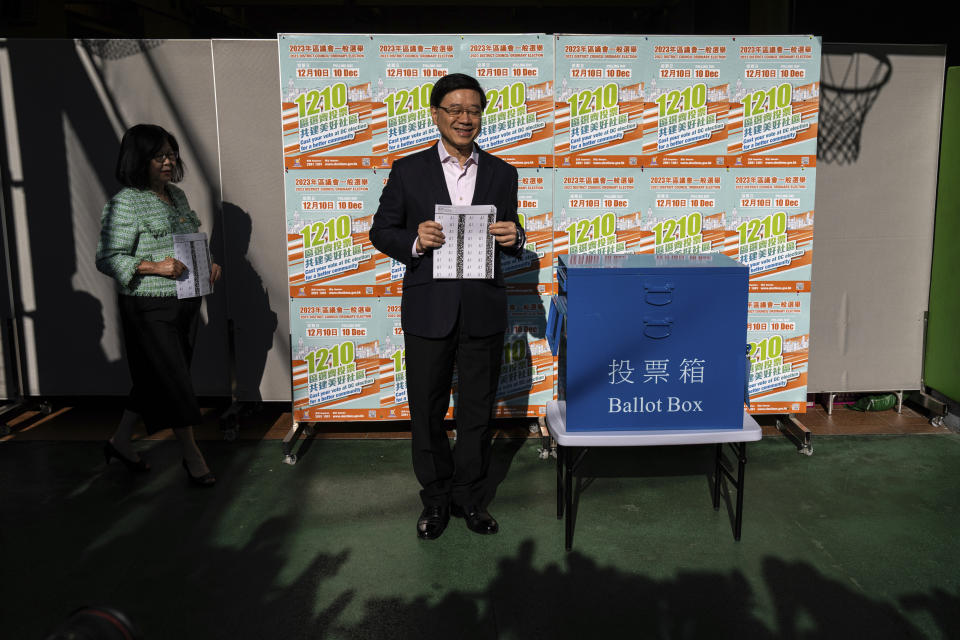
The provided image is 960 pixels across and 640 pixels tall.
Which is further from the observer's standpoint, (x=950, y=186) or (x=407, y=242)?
(x=950, y=186)

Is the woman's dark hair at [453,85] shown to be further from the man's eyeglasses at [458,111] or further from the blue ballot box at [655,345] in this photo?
the blue ballot box at [655,345]

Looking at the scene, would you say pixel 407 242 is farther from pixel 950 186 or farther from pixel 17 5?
pixel 17 5

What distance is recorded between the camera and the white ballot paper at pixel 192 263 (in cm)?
372

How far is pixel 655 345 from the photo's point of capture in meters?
3.11

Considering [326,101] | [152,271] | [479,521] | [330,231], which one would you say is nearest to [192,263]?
[152,271]

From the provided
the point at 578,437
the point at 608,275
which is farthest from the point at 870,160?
the point at 578,437

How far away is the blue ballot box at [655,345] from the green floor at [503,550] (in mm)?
626

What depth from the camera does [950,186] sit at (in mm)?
4750

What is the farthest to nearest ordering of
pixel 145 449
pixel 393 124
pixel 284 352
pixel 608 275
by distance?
pixel 284 352
pixel 145 449
pixel 393 124
pixel 608 275

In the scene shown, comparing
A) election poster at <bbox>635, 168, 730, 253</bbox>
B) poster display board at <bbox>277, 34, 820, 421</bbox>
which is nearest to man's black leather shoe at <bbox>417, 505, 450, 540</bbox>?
poster display board at <bbox>277, 34, 820, 421</bbox>

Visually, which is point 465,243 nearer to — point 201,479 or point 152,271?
point 152,271

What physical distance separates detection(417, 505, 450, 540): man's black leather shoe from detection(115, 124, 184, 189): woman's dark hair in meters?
2.08

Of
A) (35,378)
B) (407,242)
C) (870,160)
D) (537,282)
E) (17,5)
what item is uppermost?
(17,5)

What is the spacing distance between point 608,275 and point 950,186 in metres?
3.01
